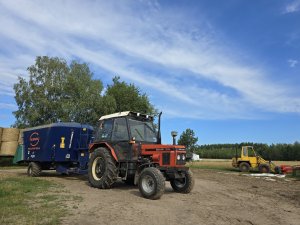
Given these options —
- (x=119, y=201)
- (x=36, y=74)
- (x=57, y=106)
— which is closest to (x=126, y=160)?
(x=119, y=201)

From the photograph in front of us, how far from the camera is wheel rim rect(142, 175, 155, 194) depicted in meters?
10.1

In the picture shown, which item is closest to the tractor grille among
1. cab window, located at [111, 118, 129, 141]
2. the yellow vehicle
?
cab window, located at [111, 118, 129, 141]

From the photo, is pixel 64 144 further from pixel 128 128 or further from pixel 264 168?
pixel 264 168

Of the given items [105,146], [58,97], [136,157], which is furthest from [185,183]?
[58,97]

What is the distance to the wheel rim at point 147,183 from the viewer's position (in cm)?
1014

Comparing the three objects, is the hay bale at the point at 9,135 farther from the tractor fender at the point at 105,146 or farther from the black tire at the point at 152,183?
the black tire at the point at 152,183

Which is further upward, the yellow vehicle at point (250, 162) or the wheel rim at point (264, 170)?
the yellow vehicle at point (250, 162)

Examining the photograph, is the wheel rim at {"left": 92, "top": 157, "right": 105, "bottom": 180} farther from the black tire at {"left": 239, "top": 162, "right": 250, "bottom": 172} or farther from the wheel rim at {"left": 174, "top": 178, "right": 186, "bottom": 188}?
the black tire at {"left": 239, "top": 162, "right": 250, "bottom": 172}

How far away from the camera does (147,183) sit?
10305 mm

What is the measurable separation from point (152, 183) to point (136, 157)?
1553mm

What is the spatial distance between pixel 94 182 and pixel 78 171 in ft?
9.33

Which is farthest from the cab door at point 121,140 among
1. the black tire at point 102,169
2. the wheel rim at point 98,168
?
the wheel rim at point 98,168

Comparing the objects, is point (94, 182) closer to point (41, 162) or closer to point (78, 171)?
point (78, 171)

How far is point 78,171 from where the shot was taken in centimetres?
1481
